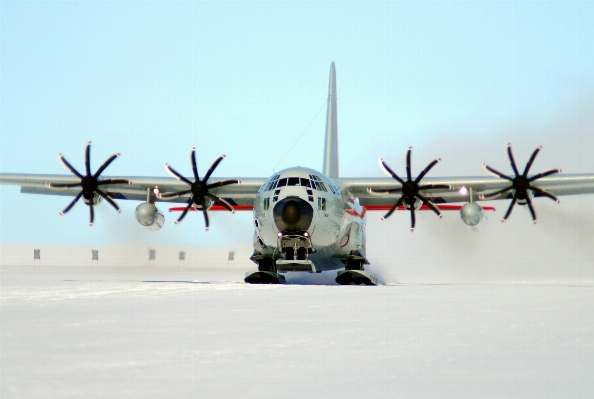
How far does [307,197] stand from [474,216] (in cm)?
667

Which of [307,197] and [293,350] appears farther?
[307,197]

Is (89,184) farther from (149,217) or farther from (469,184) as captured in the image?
(469,184)

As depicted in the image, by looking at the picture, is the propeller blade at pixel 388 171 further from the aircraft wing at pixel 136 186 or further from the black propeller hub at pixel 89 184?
the black propeller hub at pixel 89 184

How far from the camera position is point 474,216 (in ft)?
85.6

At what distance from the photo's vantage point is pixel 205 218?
1076 inches

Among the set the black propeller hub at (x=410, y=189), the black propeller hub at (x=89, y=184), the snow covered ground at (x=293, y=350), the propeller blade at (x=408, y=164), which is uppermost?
the propeller blade at (x=408, y=164)

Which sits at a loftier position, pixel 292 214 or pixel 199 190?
pixel 199 190

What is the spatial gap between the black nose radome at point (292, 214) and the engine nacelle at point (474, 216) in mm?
6474

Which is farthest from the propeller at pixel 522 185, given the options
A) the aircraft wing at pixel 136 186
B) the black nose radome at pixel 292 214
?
the aircraft wing at pixel 136 186

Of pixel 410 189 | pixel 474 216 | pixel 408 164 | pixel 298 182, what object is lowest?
pixel 474 216

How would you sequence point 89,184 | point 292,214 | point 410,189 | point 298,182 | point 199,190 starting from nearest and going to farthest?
point 292,214 < point 298,182 < point 410,189 < point 199,190 < point 89,184

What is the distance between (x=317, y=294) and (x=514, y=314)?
5858mm

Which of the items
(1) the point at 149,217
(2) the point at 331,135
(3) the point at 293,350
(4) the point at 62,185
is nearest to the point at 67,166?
(4) the point at 62,185

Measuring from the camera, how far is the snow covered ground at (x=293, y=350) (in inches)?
Result: 211
